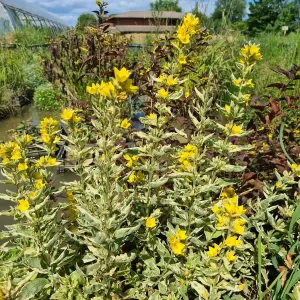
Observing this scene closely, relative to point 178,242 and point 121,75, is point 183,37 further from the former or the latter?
point 178,242

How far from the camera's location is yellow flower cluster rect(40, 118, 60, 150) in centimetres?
140

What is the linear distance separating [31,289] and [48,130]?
63 cm

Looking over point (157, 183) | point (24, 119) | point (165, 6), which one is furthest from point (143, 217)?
point (165, 6)

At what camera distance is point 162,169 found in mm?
1487

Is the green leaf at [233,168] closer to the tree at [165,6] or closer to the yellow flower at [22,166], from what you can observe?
the yellow flower at [22,166]

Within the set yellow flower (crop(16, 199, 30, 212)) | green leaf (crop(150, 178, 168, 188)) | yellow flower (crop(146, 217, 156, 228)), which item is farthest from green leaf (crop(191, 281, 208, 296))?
yellow flower (crop(16, 199, 30, 212))

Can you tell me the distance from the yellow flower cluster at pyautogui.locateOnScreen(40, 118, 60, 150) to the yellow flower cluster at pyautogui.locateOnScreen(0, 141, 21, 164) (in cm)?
12

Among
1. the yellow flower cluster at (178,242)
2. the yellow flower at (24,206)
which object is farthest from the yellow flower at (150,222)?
the yellow flower at (24,206)

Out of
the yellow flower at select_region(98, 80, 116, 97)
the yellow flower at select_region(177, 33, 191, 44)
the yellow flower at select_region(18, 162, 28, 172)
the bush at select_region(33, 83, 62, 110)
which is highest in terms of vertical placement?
the yellow flower at select_region(177, 33, 191, 44)

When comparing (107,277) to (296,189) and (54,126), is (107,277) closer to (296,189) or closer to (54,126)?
(54,126)

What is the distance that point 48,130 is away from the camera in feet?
4.69

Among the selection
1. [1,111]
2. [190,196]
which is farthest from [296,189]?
[1,111]

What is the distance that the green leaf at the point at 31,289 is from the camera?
1210mm

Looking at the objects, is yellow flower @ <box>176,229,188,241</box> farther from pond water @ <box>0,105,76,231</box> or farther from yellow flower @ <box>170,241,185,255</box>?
pond water @ <box>0,105,76,231</box>
